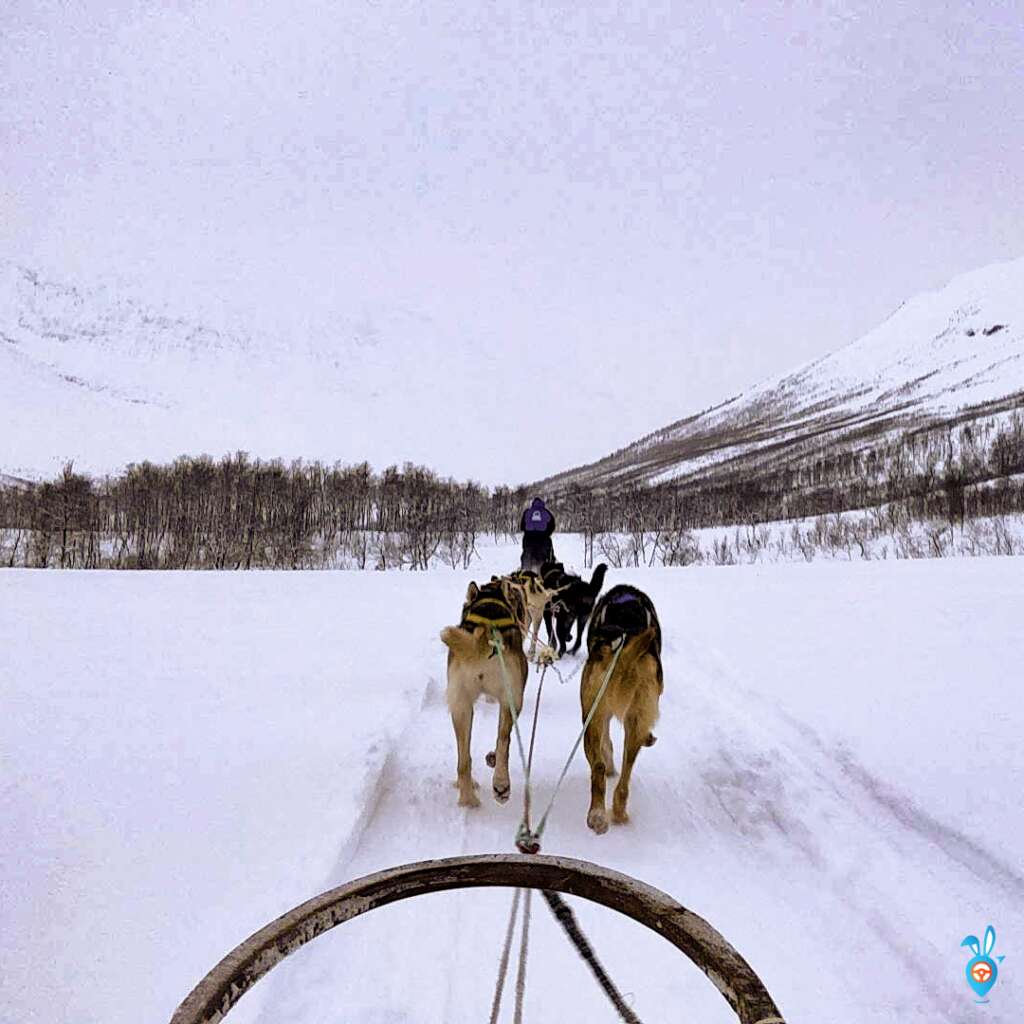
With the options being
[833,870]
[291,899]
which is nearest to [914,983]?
[833,870]

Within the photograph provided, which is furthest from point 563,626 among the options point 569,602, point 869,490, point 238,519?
point 869,490

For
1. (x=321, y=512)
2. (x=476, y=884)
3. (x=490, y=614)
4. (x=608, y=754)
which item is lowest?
(x=608, y=754)

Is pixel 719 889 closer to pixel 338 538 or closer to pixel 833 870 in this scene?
pixel 833 870

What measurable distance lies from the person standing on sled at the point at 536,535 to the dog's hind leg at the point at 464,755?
4820 millimetres

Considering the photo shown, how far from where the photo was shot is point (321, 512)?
2484 centimetres

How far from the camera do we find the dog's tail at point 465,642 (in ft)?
9.80

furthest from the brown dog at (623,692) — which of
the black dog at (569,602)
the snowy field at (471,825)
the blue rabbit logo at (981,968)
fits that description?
the black dog at (569,602)

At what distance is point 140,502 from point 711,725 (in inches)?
841

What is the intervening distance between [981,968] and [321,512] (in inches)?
967

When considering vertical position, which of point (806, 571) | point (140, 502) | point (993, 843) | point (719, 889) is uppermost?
point (140, 502)

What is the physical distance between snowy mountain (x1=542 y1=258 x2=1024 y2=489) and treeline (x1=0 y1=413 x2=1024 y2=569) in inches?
912

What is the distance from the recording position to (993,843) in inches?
95.7

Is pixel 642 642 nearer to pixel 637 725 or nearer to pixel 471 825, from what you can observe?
pixel 637 725

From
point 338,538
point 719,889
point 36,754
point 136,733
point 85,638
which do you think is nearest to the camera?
point 719,889
